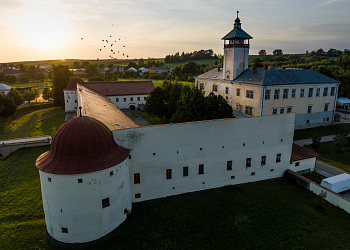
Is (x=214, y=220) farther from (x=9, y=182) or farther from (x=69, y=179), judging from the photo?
(x=9, y=182)

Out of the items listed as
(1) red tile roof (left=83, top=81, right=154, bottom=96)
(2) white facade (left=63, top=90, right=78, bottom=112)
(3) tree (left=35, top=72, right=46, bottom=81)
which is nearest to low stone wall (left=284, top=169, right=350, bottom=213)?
(1) red tile roof (left=83, top=81, right=154, bottom=96)

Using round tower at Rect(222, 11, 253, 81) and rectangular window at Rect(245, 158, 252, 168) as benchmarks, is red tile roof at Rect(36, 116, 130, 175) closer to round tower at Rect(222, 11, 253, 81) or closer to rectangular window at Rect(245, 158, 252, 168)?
rectangular window at Rect(245, 158, 252, 168)

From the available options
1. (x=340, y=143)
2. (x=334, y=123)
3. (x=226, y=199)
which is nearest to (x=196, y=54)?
(x=334, y=123)

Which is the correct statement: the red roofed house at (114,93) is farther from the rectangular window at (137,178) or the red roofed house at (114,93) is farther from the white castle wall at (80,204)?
the white castle wall at (80,204)

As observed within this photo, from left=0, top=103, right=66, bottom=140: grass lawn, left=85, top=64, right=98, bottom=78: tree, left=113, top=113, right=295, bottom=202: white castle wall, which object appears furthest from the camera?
left=85, top=64, right=98, bottom=78: tree

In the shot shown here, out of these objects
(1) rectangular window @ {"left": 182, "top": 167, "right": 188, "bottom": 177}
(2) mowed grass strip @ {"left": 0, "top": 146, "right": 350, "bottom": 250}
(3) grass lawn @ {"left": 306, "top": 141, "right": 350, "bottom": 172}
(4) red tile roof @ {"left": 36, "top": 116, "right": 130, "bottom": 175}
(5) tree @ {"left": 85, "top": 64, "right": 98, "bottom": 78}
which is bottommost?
(2) mowed grass strip @ {"left": 0, "top": 146, "right": 350, "bottom": 250}

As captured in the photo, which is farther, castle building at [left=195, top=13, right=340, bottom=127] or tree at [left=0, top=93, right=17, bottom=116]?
tree at [left=0, top=93, right=17, bottom=116]
